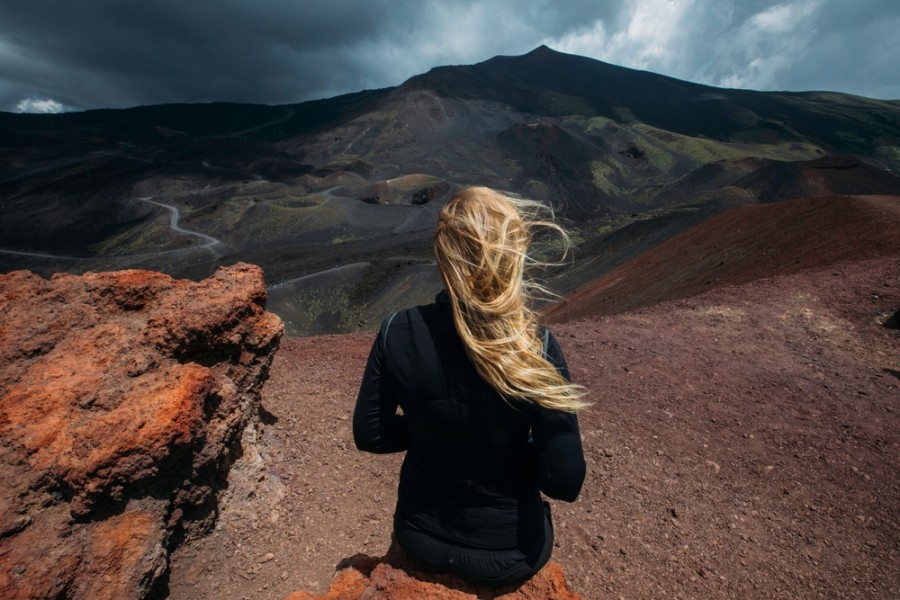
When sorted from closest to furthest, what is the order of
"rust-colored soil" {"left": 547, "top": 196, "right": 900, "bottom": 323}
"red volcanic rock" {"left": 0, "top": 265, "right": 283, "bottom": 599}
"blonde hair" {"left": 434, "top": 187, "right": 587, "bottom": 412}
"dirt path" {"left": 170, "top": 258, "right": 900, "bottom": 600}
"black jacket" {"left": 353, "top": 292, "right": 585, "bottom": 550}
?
"blonde hair" {"left": 434, "top": 187, "right": 587, "bottom": 412}, "black jacket" {"left": 353, "top": 292, "right": 585, "bottom": 550}, "red volcanic rock" {"left": 0, "top": 265, "right": 283, "bottom": 599}, "dirt path" {"left": 170, "top": 258, "right": 900, "bottom": 600}, "rust-colored soil" {"left": 547, "top": 196, "right": 900, "bottom": 323}

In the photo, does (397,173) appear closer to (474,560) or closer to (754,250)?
(754,250)

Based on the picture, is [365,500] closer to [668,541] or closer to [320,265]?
[668,541]

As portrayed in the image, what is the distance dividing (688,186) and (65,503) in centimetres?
6279

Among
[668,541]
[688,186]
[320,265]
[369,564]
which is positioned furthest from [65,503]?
[688,186]

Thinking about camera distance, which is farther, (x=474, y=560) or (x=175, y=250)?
(x=175, y=250)

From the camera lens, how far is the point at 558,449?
5.13ft

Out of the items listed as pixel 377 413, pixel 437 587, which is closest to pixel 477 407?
pixel 377 413

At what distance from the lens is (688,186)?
186 feet

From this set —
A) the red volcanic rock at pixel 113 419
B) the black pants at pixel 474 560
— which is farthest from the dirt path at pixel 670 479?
the black pants at pixel 474 560

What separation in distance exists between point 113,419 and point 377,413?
6.43 ft

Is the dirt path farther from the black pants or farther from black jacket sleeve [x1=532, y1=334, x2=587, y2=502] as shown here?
black jacket sleeve [x1=532, y1=334, x2=587, y2=502]

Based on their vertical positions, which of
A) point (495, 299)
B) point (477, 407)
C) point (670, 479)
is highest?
point (495, 299)

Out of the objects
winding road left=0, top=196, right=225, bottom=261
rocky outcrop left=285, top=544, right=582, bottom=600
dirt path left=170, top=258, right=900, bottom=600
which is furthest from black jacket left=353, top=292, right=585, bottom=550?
winding road left=0, top=196, right=225, bottom=261

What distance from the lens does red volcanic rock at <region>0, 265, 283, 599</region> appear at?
254 cm
